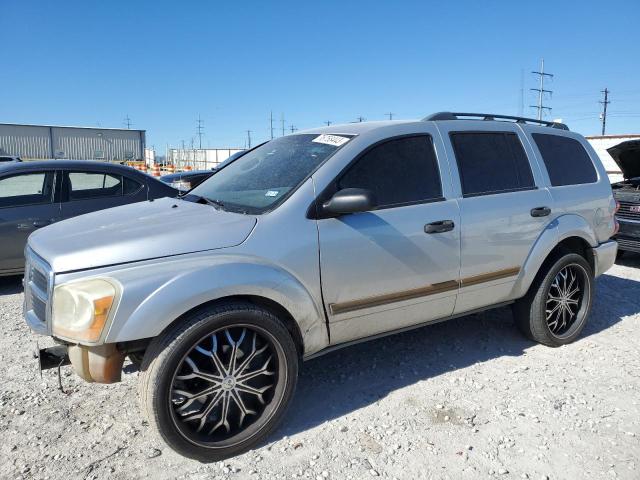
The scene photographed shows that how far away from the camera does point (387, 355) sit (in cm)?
397

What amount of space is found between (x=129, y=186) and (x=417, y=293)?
446 cm

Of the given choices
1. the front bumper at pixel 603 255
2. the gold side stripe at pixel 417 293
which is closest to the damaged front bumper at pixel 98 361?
the gold side stripe at pixel 417 293

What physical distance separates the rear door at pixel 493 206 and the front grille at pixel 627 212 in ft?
12.5

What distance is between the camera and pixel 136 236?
2.57m

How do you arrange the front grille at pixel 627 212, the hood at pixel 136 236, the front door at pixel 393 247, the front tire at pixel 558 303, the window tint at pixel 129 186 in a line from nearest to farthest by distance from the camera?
the hood at pixel 136 236 < the front door at pixel 393 247 < the front tire at pixel 558 303 < the window tint at pixel 129 186 < the front grille at pixel 627 212

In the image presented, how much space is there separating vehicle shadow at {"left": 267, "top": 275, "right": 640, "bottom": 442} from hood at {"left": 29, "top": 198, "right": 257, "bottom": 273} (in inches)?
48.9

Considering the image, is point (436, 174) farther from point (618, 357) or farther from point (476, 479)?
point (618, 357)

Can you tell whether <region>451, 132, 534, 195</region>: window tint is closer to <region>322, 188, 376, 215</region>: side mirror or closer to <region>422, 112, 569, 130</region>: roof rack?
<region>422, 112, 569, 130</region>: roof rack

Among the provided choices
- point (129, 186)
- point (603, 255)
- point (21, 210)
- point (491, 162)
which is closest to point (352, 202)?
point (491, 162)

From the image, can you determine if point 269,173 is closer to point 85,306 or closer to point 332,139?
point 332,139

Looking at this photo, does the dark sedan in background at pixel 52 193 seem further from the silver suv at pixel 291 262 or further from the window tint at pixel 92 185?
the silver suv at pixel 291 262

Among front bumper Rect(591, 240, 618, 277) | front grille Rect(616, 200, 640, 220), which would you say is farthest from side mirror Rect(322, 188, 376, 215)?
front grille Rect(616, 200, 640, 220)

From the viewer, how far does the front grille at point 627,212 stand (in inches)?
270

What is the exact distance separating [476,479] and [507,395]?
990 mm
